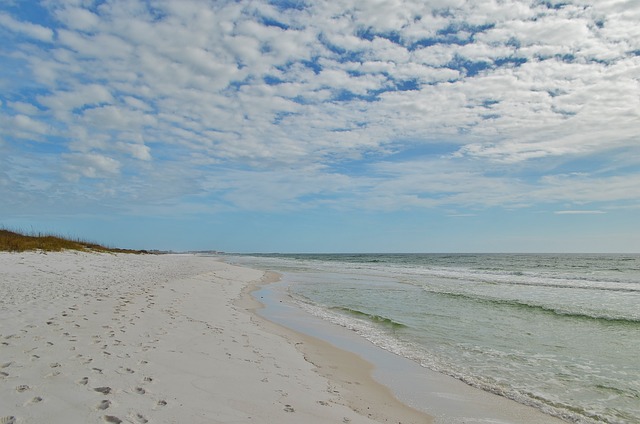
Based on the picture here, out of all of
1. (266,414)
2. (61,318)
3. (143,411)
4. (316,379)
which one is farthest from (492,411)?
(61,318)

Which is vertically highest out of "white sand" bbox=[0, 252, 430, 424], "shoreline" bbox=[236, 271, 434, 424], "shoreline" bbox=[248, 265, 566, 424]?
"white sand" bbox=[0, 252, 430, 424]

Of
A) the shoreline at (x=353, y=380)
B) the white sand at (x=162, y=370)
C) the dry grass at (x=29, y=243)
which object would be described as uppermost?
the dry grass at (x=29, y=243)

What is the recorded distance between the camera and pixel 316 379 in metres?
7.06

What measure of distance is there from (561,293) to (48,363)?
83.2 feet

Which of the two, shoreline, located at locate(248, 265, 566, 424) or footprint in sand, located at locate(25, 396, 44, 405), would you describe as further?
shoreline, located at locate(248, 265, 566, 424)

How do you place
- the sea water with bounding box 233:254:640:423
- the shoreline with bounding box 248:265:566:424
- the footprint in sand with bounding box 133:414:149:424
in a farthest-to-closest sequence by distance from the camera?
the sea water with bounding box 233:254:640:423 → the shoreline with bounding box 248:265:566:424 → the footprint in sand with bounding box 133:414:149:424

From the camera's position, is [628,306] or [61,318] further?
[628,306]

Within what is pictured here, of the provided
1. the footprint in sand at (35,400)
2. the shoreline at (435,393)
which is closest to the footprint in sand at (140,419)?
the footprint in sand at (35,400)

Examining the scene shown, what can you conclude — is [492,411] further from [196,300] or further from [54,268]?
[54,268]

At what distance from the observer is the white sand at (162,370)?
14.8 feet

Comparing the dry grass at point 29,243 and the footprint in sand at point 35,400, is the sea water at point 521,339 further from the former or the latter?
the dry grass at point 29,243

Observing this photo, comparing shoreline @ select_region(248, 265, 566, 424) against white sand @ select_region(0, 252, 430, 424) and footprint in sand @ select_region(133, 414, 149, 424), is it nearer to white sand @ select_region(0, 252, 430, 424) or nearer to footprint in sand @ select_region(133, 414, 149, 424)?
white sand @ select_region(0, 252, 430, 424)

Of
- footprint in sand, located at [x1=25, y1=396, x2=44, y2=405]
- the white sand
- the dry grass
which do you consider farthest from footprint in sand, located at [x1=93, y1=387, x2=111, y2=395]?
the dry grass

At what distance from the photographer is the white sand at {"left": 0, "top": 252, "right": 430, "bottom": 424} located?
4504 mm
